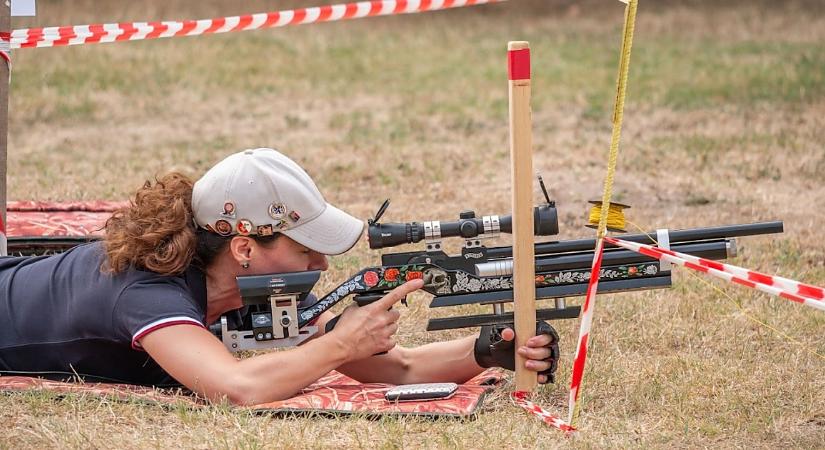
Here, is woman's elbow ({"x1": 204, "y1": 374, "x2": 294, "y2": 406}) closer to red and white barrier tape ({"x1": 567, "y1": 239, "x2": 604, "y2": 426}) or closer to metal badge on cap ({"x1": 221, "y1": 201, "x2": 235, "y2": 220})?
metal badge on cap ({"x1": 221, "y1": 201, "x2": 235, "y2": 220})

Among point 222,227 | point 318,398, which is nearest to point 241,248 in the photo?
point 222,227

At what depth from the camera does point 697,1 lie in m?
19.5

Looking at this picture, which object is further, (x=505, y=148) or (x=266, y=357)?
(x=505, y=148)

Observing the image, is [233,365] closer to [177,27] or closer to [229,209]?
[229,209]

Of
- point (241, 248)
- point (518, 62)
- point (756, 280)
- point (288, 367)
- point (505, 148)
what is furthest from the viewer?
point (505, 148)

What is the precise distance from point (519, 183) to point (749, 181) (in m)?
5.83

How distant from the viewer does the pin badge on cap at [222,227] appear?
450 centimetres

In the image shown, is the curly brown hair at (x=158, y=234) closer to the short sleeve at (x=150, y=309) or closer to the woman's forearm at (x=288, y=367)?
the short sleeve at (x=150, y=309)

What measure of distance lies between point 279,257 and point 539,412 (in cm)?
115

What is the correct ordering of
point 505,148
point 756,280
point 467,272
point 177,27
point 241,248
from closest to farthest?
point 756,280, point 241,248, point 467,272, point 177,27, point 505,148

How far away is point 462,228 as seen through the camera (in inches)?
181

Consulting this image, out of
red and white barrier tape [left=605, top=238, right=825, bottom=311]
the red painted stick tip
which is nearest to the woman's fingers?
red and white barrier tape [left=605, top=238, right=825, bottom=311]

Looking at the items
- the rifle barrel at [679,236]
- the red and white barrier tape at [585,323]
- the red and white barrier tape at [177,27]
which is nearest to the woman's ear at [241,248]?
the rifle barrel at [679,236]

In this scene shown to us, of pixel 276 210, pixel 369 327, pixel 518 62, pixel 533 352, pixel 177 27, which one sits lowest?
pixel 533 352
